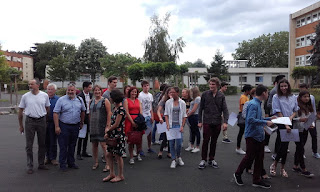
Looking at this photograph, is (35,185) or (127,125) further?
(127,125)

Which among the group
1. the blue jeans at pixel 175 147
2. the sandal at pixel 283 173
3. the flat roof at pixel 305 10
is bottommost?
the sandal at pixel 283 173

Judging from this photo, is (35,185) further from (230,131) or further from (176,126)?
(230,131)

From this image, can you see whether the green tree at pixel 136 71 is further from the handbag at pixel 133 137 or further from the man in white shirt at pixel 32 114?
the man in white shirt at pixel 32 114

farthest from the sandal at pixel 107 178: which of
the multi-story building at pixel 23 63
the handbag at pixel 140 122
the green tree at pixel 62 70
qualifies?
the multi-story building at pixel 23 63

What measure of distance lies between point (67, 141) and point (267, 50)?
256 ft

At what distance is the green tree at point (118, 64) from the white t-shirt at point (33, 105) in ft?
112

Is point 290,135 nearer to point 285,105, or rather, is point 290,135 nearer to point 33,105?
point 285,105

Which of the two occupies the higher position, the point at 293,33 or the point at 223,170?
the point at 293,33

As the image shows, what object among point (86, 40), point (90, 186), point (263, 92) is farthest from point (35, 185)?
point (86, 40)

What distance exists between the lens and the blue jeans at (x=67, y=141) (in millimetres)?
5625

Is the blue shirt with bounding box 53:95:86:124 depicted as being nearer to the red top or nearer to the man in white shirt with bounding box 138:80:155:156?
the red top

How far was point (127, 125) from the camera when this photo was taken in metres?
6.01

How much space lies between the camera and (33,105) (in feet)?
17.9

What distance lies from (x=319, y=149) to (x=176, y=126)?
421 centimetres
